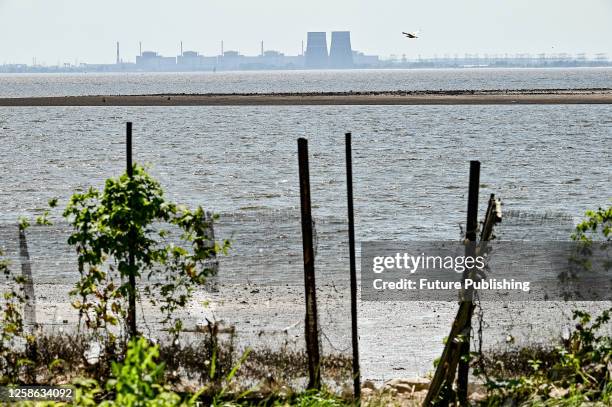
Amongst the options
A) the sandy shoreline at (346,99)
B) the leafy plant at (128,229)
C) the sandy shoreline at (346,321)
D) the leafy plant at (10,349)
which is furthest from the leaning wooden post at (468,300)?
the sandy shoreline at (346,99)

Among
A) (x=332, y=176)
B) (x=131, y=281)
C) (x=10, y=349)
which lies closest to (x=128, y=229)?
(x=131, y=281)

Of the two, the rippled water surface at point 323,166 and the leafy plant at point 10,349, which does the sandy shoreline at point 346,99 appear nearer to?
the rippled water surface at point 323,166

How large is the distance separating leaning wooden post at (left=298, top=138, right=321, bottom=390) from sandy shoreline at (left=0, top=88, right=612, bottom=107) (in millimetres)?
100171

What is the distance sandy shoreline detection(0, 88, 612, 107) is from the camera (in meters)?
110

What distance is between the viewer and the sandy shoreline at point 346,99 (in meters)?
110

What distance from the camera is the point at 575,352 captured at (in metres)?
8.82

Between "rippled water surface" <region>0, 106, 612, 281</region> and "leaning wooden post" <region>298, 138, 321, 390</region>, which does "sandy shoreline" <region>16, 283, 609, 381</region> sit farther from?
"rippled water surface" <region>0, 106, 612, 281</region>

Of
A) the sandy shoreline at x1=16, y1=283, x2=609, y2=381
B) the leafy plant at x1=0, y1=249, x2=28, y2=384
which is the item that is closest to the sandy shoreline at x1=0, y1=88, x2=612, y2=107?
the sandy shoreline at x1=16, y1=283, x2=609, y2=381

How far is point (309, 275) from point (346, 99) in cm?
10810

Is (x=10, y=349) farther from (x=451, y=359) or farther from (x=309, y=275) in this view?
(x=451, y=359)

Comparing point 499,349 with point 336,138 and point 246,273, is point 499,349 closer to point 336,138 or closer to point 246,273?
point 246,273

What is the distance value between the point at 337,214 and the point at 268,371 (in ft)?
65.2

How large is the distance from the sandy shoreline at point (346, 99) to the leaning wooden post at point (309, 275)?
10017cm

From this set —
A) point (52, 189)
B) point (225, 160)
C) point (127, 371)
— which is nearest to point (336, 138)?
point (225, 160)
